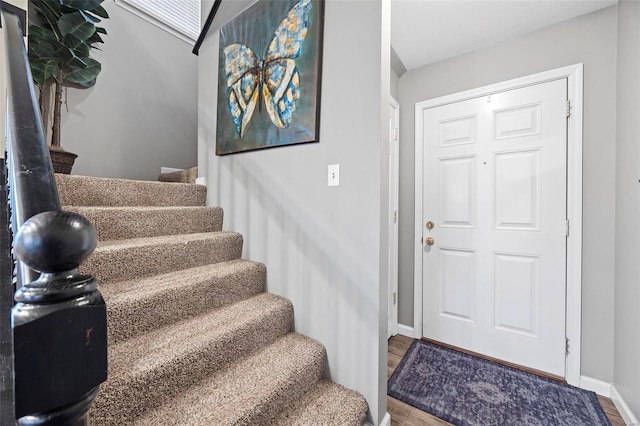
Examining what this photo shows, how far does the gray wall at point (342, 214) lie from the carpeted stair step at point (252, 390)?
0.19 metres

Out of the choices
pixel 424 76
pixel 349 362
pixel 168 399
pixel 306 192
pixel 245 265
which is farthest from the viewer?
pixel 424 76

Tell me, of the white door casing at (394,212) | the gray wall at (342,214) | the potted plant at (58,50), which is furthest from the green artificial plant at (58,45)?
the white door casing at (394,212)

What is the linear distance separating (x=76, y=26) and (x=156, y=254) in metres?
1.94

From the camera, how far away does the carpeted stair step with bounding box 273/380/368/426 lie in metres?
1.18

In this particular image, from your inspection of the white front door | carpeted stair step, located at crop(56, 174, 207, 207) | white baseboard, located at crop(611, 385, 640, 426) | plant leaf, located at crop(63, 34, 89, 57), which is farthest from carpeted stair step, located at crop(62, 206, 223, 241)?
white baseboard, located at crop(611, 385, 640, 426)

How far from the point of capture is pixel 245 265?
1.73 m

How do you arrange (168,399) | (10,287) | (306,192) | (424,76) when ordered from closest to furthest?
(10,287), (168,399), (306,192), (424,76)

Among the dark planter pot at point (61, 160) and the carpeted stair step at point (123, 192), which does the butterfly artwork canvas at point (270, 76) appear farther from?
the dark planter pot at point (61, 160)

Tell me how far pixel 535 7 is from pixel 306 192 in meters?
1.95

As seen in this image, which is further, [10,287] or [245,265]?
[245,265]

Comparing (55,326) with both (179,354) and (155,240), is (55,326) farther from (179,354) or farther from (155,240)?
(155,240)

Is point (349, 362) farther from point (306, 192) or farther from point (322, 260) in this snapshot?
point (306, 192)

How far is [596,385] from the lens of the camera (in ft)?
5.66

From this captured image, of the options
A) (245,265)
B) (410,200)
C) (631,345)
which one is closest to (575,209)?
(631,345)
